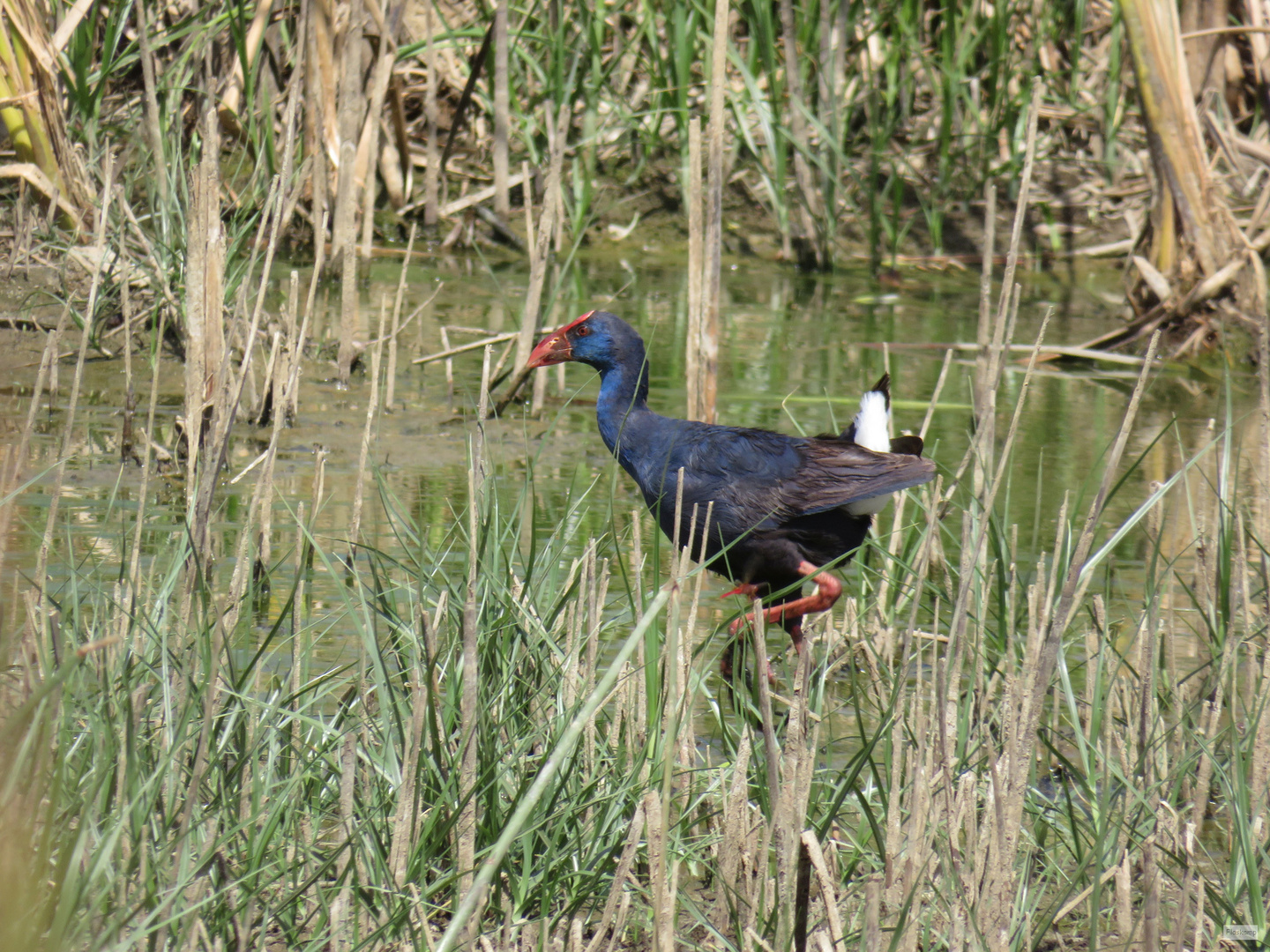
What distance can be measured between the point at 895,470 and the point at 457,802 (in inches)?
73.6

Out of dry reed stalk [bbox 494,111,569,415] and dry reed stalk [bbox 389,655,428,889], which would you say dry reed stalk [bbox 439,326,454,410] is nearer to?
dry reed stalk [bbox 494,111,569,415]

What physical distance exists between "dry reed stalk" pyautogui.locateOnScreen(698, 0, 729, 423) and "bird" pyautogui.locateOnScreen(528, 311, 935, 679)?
0.62 m

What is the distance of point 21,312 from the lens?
17.1ft

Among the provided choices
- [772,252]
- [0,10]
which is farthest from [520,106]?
[0,10]

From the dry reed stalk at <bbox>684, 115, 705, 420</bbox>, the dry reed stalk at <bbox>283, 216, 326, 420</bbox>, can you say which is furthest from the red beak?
the dry reed stalk at <bbox>283, 216, 326, 420</bbox>

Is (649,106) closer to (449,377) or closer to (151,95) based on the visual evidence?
(449,377)

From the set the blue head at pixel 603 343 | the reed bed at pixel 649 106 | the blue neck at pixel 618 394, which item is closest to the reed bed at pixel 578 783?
the blue neck at pixel 618 394

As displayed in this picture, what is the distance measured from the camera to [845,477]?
143 inches

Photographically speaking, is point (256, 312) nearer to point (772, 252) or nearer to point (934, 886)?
point (934, 886)

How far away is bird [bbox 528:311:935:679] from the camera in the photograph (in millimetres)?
3604

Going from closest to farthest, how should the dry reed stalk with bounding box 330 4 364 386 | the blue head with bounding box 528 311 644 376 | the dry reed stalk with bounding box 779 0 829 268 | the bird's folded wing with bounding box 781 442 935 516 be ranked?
1. the bird's folded wing with bounding box 781 442 935 516
2. the blue head with bounding box 528 311 644 376
3. the dry reed stalk with bounding box 330 4 364 386
4. the dry reed stalk with bounding box 779 0 829 268

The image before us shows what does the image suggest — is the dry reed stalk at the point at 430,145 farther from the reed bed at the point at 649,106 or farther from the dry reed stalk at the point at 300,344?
the dry reed stalk at the point at 300,344

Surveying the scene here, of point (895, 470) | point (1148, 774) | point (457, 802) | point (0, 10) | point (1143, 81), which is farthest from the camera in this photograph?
point (1143, 81)

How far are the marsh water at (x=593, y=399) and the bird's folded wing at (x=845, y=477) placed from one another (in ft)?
0.36
